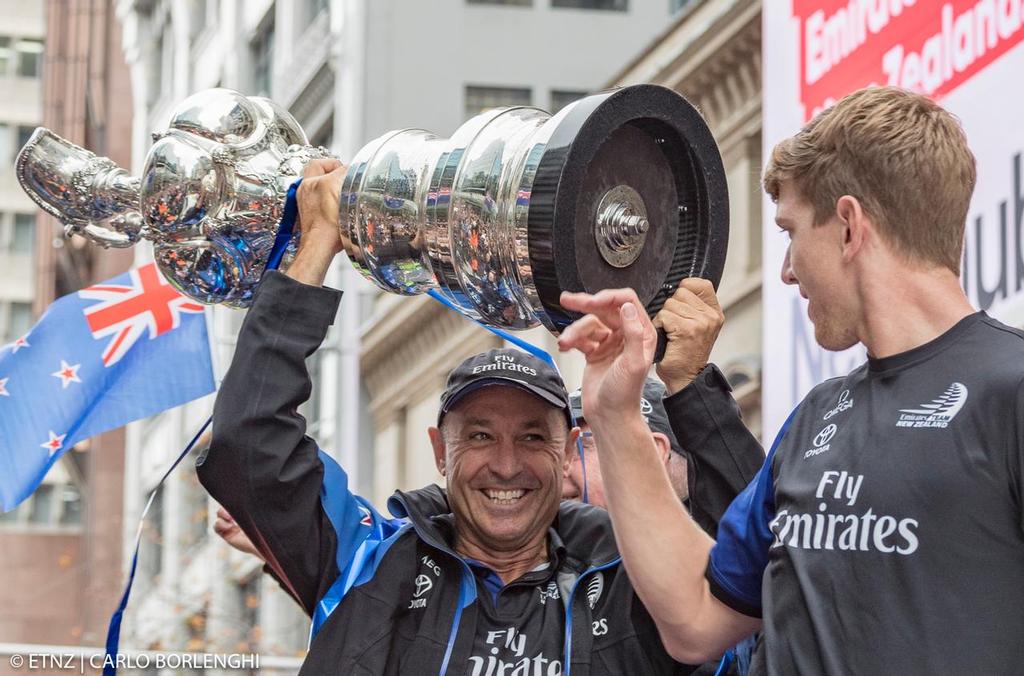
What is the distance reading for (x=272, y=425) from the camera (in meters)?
4.33

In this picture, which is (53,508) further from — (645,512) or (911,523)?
(911,523)

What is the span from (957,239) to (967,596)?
26.5 inches

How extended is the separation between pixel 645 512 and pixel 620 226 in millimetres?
631

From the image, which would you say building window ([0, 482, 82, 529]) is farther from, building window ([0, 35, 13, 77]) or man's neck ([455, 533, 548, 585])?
man's neck ([455, 533, 548, 585])

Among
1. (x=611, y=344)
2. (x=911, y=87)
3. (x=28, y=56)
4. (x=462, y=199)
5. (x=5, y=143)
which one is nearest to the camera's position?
(x=611, y=344)

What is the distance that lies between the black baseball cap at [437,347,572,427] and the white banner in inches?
132

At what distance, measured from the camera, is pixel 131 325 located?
19.6 feet

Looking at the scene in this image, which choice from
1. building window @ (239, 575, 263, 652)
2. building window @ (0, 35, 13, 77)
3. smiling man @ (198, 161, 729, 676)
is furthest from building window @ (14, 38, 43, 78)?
smiling man @ (198, 161, 729, 676)

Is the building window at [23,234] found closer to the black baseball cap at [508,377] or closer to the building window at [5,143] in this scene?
the building window at [5,143]

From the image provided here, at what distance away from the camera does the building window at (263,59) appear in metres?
36.4

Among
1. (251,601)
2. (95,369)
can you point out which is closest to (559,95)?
(251,601)

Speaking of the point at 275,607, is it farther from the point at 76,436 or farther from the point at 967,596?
the point at 967,596

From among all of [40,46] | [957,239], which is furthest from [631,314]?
[40,46]

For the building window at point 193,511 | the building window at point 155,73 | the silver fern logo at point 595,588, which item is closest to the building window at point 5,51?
the building window at point 155,73
